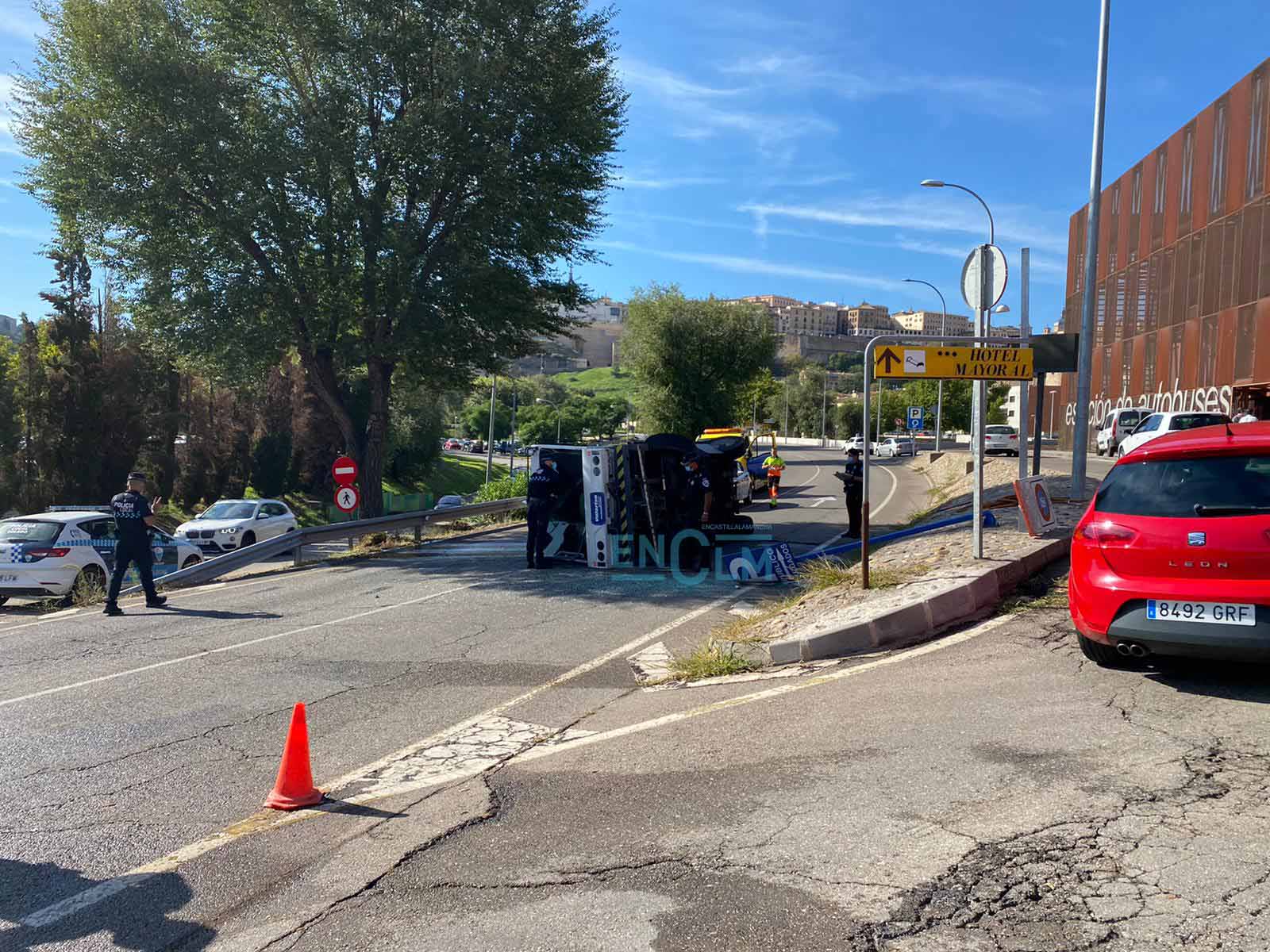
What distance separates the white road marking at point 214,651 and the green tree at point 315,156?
9567 mm

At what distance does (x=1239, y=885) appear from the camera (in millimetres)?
3637

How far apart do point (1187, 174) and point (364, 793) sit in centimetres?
5239

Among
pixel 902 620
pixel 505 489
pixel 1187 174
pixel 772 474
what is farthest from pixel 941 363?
pixel 1187 174

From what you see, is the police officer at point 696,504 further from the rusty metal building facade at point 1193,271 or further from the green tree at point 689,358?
the green tree at point 689,358

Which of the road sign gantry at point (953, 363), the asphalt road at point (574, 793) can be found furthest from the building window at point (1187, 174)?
the asphalt road at point (574, 793)

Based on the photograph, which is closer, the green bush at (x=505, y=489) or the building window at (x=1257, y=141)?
the green bush at (x=505, y=489)

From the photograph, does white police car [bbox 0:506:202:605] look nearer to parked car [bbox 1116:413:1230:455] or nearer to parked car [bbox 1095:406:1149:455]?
parked car [bbox 1116:413:1230:455]

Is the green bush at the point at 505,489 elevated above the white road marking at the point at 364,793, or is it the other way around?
the green bush at the point at 505,489

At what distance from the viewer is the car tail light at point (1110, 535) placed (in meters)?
6.12

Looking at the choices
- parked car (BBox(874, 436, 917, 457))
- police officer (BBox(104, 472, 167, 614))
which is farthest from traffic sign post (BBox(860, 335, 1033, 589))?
parked car (BBox(874, 436, 917, 457))

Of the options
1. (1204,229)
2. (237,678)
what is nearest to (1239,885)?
(237,678)

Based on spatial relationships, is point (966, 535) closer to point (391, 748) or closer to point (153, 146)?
point (391, 748)

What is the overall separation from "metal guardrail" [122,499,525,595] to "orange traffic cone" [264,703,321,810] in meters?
10.6

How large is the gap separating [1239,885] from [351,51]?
21.2 meters
